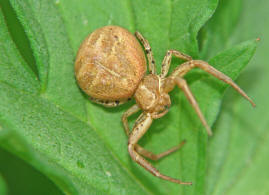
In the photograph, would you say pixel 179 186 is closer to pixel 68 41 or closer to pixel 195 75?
pixel 195 75

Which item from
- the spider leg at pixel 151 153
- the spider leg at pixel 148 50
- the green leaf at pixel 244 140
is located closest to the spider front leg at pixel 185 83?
the spider leg at pixel 148 50

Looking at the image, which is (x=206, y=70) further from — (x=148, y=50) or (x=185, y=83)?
(x=148, y=50)

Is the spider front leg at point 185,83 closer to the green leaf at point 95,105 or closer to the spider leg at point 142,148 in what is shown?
the green leaf at point 95,105

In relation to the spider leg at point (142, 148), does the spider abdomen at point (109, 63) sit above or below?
above

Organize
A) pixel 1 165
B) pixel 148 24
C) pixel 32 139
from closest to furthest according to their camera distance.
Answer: pixel 32 139, pixel 1 165, pixel 148 24

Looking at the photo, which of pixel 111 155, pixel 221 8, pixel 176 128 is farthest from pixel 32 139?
pixel 221 8

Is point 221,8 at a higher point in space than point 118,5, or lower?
lower
